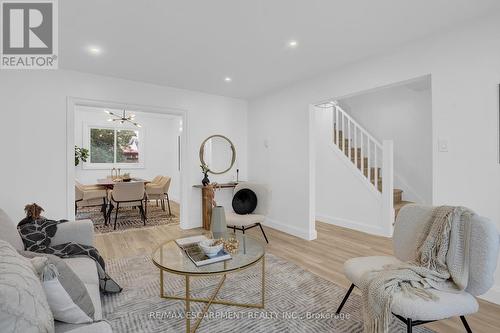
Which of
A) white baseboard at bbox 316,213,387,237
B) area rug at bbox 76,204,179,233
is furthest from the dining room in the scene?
white baseboard at bbox 316,213,387,237

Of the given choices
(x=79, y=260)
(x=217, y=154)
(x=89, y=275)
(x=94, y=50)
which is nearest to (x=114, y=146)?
(x=217, y=154)

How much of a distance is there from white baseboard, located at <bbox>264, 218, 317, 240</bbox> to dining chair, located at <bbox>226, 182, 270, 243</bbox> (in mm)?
576

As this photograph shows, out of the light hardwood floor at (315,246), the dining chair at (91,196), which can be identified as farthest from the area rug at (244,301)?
the dining chair at (91,196)

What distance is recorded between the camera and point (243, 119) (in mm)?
5031

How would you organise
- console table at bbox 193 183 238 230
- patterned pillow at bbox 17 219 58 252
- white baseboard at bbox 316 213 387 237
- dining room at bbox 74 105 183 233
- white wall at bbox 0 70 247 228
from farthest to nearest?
dining room at bbox 74 105 183 233 → console table at bbox 193 183 238 230 → white baseboard at bbox 316 213 387 237 → white wall at bbox 0 70 247 228 → patterned pillow at bbox 17 219 58 252

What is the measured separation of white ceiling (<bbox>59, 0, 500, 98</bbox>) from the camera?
2.01 meters

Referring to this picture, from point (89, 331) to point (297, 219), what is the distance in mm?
3277

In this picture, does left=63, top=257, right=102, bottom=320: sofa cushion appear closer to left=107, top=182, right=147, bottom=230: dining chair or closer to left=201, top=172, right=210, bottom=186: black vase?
left=201, top=172, right=210, bottom=186: black vase

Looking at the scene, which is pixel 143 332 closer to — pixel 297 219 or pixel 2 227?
pixel 2 227

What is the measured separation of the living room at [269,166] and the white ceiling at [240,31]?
0.06ft

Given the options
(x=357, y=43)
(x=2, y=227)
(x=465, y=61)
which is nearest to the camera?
(x=2, y=227)

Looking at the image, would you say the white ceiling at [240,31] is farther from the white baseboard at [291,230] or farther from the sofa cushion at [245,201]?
the white baseboard at [291,230]

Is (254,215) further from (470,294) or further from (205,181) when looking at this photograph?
(470,294)

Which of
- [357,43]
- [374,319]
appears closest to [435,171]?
[357,43]
